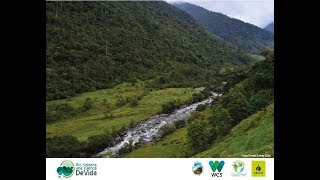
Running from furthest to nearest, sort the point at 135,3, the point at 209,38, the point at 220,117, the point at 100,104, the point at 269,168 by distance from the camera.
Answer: the point at 135,3
the point at 209,38
the point at 100,104
the point at 220,117
the point at 269,168

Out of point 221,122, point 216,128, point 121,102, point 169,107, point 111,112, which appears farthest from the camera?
point 169,107

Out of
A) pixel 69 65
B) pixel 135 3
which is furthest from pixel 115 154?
pixel 135 3

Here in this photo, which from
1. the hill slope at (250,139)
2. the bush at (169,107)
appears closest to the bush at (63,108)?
the bush at (169,107)

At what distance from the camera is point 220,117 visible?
15125 millimetres

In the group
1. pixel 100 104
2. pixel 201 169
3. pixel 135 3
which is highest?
pixel 135 3

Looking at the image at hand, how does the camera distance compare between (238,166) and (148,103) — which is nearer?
(238,166)

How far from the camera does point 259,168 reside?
31.3 feet

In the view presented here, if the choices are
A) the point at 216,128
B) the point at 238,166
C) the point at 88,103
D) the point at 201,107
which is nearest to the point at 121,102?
the point at 88,103

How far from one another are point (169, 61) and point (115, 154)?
14.9 meters

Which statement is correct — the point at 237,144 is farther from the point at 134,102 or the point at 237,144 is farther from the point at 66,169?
the point at 134,102

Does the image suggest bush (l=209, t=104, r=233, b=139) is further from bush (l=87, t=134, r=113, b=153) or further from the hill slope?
bush (l=87, t=134, r=113, b=153)

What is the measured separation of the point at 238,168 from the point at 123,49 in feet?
57.8

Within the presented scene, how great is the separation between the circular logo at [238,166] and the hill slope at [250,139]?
0.22 m

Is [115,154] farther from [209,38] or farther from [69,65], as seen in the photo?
[209,38]
